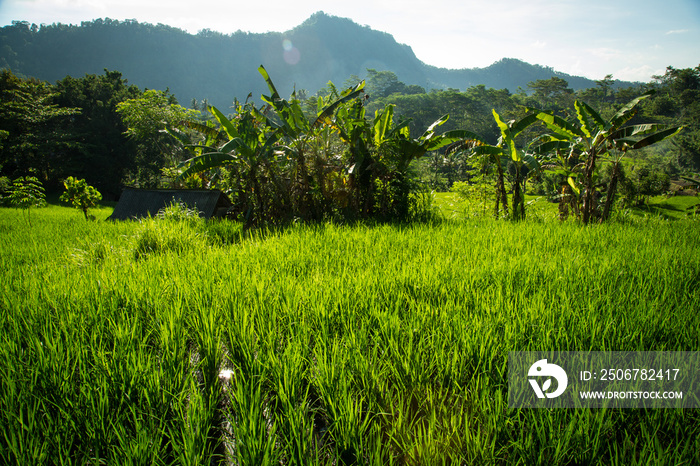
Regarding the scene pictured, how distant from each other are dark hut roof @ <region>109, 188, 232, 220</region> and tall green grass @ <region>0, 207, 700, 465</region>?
19.7 ft

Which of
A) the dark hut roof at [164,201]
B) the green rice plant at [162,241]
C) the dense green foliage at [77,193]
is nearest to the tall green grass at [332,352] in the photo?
the green rice plant at [162,241]

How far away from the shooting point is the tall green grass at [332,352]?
1.14 meters

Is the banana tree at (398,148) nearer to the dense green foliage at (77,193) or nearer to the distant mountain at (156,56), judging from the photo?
the dense green foliage at (77,193)

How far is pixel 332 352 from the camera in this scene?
62.4 inches

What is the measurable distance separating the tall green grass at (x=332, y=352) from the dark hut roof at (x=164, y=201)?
602 centimetres

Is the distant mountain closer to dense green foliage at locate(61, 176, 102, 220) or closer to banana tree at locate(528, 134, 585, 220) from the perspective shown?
dense green foliage at locate(61, 176, 102, 220)

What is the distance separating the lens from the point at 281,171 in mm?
7238

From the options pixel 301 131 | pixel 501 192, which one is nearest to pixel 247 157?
pixel 301 131

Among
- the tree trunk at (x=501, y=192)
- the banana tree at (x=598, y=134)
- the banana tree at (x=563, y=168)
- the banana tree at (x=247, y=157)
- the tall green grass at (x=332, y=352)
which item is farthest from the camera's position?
the tree trunk at (x=501, y=192)

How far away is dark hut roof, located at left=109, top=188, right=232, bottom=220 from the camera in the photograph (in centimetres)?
905

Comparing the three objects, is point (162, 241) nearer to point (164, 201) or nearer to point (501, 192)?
point (164, 201)

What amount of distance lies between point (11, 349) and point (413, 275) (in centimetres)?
248

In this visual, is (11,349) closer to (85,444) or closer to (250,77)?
(85,444)

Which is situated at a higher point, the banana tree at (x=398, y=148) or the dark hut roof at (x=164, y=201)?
the banana tree at (x=398, y=148)
